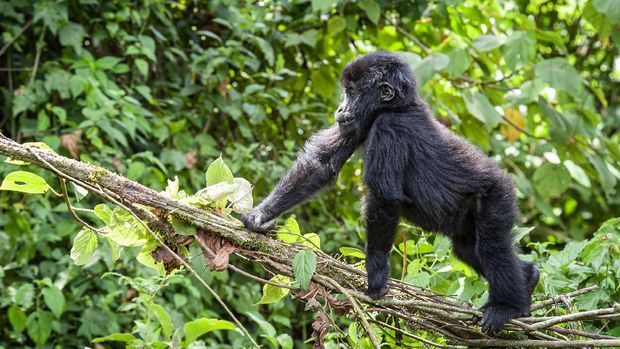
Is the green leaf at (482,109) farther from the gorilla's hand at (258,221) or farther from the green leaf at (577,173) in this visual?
the gorilla's hand at (258,221)

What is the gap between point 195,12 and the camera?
22.1ft

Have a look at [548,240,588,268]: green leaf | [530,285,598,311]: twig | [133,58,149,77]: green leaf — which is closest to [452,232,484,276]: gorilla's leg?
[530,285,598,311]: twig

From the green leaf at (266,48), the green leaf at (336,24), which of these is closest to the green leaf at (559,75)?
the green leaf at (336,24)

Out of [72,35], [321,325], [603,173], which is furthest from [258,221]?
[603,173]

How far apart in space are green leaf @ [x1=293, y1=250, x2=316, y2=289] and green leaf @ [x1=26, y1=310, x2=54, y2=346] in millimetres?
2872

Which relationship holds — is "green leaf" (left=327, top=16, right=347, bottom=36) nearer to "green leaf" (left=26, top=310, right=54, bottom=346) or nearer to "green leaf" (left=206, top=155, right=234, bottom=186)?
"green leaf" (left=26, top=310, right=54, bottom=346)

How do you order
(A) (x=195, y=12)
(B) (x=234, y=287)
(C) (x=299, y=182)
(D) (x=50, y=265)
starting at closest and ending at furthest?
(C) (x=299, y=182) → (D) (x=50, y=265) → (B) (x=234, y=287) → (A) (x=195, y=12)

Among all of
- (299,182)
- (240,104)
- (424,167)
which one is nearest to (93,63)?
(240,104)

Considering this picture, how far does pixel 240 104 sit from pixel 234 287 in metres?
1.44

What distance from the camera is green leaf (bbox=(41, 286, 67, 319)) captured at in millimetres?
5084

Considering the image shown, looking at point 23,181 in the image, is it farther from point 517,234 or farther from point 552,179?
point 552,179

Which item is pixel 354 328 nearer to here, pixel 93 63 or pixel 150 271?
pixel 150 271

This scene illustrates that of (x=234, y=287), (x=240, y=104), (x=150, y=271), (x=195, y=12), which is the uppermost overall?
(x=195, y=12)

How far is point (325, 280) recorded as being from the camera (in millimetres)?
3156
